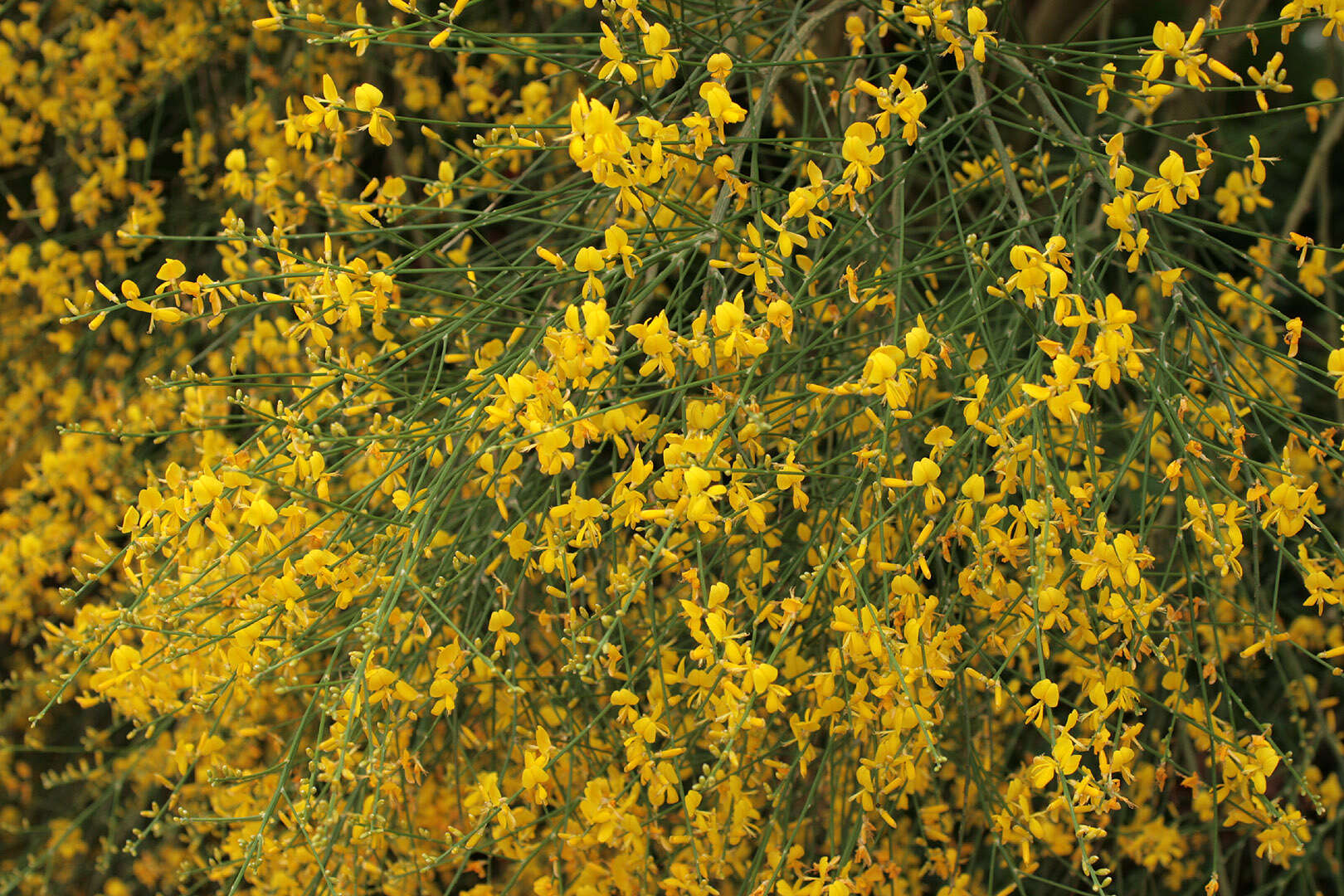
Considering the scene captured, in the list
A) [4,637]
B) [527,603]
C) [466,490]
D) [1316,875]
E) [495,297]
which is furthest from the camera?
[4,637]

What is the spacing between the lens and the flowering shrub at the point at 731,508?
107 cm

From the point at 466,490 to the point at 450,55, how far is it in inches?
41.9

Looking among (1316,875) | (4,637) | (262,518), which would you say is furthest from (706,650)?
(4,637)

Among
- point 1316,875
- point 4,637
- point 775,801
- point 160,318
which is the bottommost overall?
point 1316,875

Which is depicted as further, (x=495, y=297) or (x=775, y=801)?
(x=495, y=297)

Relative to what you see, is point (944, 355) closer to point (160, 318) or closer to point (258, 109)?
point (160, 318)

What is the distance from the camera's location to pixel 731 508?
1.34m

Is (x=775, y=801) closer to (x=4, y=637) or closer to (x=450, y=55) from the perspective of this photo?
(x=450, y=55)

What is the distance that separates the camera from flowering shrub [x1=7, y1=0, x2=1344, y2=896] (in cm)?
107

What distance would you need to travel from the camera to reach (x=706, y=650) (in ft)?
3.36

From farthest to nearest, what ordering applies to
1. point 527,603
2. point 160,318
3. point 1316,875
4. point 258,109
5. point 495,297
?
point 1316,875 < point 258,109 < point 527,603 < point 495,297 < point 160,318

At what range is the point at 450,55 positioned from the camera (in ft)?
7.71

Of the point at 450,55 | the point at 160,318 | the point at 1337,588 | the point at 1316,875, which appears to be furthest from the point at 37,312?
the point at 1316,875

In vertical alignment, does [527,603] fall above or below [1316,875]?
above
